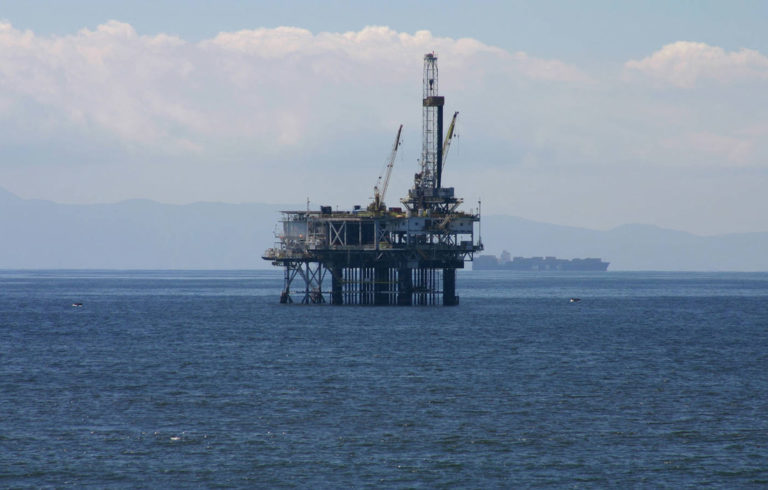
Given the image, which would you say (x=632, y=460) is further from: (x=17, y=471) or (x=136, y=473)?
(x=17, y=471)

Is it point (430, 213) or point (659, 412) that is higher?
point (430, 213)

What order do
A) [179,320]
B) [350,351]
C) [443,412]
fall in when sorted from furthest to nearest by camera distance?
[179,320] < [350,351] < [443,412]

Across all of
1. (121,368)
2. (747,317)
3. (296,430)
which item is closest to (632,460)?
(296,430)

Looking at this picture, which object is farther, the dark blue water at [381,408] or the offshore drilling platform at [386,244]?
the offshore drilling platform at [386,244]

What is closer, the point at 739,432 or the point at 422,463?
the point at 422,463

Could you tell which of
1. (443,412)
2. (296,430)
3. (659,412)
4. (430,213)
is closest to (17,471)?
(296,430)

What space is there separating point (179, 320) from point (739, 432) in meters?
91.1

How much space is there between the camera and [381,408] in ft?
185

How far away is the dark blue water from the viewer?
42.8 metres

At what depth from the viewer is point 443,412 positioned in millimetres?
55562

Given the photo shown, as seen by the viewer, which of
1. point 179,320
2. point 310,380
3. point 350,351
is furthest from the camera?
point 179,320

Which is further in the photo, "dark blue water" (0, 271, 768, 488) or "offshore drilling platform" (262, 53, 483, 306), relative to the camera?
"offshore drilling platform" (262, 53, 483, 306)

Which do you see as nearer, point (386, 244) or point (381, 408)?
point (381, 408)

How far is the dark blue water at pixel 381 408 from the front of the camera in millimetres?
42781
